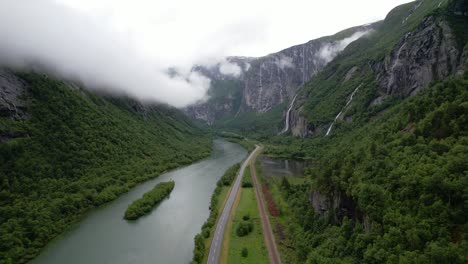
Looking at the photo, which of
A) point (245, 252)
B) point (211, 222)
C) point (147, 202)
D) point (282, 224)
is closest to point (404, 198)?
point (245, 252)

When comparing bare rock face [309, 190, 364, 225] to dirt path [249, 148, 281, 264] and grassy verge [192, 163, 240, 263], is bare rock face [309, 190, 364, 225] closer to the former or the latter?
dirt path [249, 148, 281, 264]

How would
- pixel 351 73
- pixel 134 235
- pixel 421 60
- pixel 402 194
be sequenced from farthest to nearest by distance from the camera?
pixel 351 73 < pixel 421 60 < pixel 134 235 < pixel 402 194

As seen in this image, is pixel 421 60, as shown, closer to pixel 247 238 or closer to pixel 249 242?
pixel 247 238

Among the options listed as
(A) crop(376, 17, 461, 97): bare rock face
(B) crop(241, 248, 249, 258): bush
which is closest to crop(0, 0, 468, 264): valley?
(B) crop(241, 248, 249, 258): bush

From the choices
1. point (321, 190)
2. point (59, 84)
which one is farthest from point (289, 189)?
point (59, 84)

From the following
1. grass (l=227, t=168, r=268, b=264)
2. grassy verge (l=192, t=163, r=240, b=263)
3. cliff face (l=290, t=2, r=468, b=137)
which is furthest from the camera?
cliff face (l=290, t=2, r=468, b=137)

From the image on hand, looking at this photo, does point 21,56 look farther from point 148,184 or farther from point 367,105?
point 367,105

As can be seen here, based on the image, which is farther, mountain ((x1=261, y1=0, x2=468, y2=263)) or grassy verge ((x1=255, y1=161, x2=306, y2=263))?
grassy verge ((x1=255, y1=161, x2=306, y2=263))
